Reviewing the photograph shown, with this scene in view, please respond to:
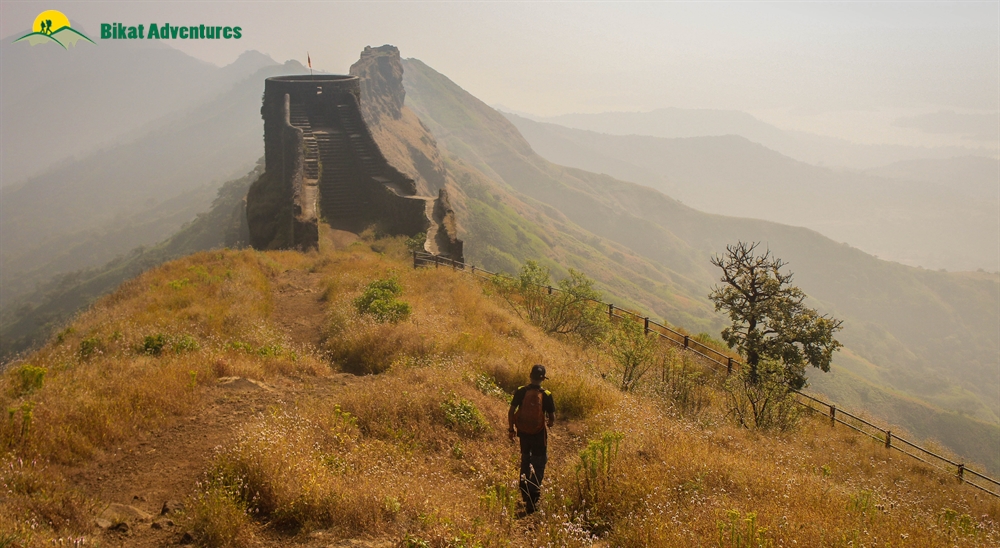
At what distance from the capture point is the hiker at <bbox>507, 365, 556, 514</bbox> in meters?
5.03

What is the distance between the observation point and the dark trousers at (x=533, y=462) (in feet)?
16.5

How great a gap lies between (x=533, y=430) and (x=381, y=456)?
1.44m

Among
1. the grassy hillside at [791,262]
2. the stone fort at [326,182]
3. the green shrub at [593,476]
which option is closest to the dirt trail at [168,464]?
the green shrub at [593,476]

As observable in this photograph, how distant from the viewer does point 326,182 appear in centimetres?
2206

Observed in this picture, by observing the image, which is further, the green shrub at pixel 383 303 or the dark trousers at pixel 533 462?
the green shrub at pixel 383 303

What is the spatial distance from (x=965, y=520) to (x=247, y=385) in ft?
23.8

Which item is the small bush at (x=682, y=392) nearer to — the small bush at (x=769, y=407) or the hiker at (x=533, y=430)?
the small bush at (x=769, y=407)

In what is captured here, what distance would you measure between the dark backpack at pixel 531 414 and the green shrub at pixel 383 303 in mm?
5016

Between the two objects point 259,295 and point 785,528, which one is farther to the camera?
point 259,295

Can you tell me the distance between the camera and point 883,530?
436 cm

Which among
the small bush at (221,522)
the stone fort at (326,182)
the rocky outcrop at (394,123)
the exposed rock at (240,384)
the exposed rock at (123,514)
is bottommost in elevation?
the exposed rock at (123,514)

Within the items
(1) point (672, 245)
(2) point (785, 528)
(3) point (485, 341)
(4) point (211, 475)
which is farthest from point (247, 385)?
(1) point (672, 245)

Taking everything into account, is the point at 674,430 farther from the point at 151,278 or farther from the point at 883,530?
the point at 151,278

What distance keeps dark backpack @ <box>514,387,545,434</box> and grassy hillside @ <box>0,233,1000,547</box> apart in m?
0.54
